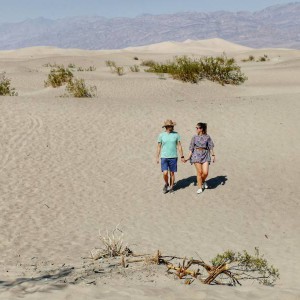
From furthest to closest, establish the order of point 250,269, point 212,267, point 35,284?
point 250,269 < point 212,267 < point 35,284

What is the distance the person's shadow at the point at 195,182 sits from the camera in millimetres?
11703

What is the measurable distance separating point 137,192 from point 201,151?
1.78m

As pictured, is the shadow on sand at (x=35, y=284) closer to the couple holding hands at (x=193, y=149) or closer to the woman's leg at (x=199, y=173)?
the couple holding hands at (x=193, y=149)

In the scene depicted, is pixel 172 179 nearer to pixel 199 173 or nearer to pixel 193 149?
pixel 199 173

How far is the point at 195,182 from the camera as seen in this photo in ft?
39.5

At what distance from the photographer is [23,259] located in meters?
7.43

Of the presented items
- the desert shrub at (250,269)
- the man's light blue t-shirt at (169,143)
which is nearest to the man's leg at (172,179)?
the man's light blue t-shirt at (169,143)

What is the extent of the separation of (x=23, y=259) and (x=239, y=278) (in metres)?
3.25

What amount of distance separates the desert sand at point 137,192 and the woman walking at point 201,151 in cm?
48

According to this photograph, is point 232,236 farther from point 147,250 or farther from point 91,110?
point 91,110

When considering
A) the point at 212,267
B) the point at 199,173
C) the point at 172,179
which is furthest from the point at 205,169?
the point at 212,267

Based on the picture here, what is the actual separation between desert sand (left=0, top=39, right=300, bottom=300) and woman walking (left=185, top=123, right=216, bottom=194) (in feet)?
1.57

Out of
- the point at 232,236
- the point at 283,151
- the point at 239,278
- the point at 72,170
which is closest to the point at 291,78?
the point at 283,151

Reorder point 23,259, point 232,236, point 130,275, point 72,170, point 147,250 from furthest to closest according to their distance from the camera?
point 72,170
point 232,236
point 147,250
point 23,259
point 130,275
